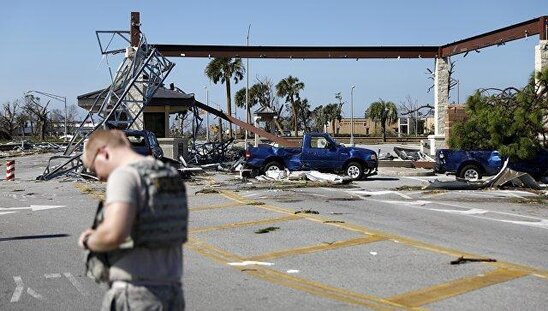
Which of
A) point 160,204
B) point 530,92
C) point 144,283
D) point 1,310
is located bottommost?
point 1,310

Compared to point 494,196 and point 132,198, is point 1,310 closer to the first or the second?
point 132,198

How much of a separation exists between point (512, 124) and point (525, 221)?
9.24 metres

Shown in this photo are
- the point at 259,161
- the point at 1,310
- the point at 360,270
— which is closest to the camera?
the point at 1,310

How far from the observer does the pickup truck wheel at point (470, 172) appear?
78.8ft

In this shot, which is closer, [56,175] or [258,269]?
[258,269]

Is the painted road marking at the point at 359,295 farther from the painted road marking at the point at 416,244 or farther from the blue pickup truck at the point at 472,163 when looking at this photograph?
the blue pickup truck at the point at 472,163

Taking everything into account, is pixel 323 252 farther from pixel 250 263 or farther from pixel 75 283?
pixel 75 283

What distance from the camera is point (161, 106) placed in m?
36.2

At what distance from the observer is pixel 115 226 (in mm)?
3424

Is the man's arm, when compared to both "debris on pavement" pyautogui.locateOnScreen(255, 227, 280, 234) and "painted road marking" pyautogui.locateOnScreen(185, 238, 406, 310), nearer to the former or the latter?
"painted road marking" pyautogui.locateOnScreen(185, 238, 406, 310)

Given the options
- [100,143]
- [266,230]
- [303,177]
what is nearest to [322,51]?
[303,177]

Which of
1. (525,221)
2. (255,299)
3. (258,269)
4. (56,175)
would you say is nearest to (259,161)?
(56,175)

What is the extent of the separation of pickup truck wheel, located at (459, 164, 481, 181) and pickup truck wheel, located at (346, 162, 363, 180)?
11.8 feet

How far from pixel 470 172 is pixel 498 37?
412 inches
